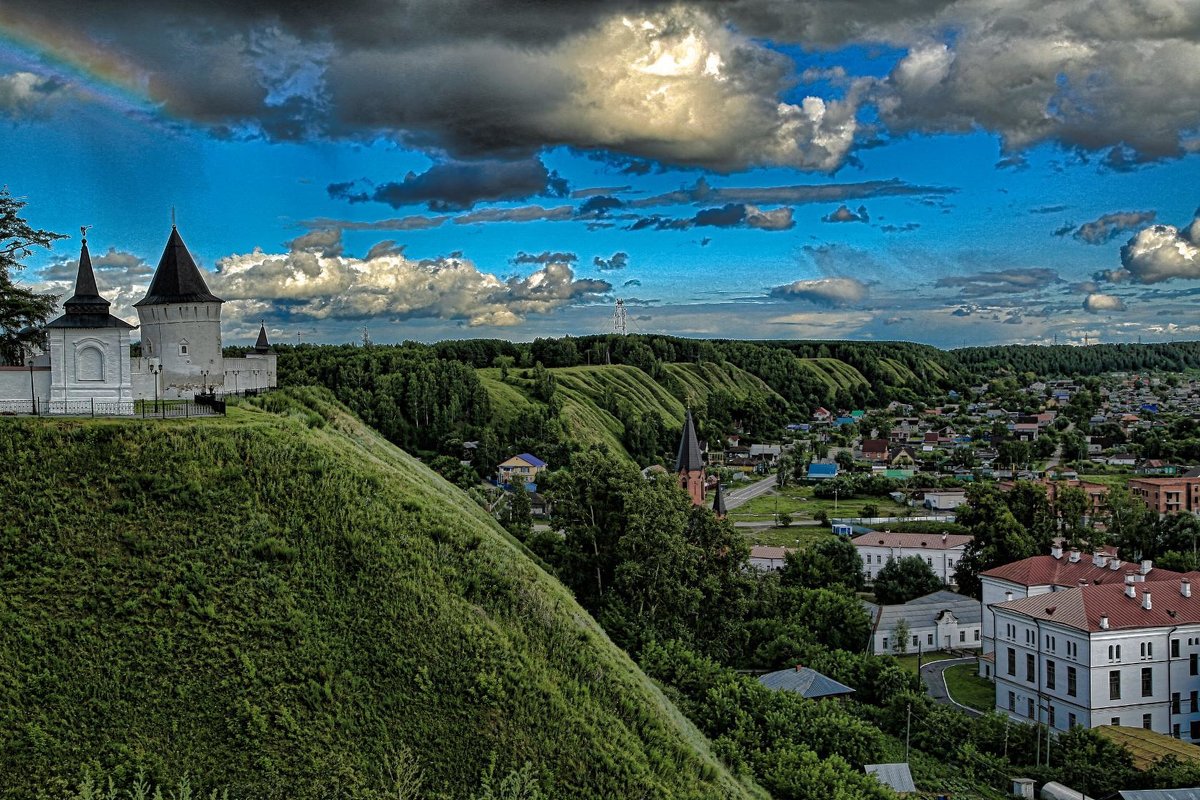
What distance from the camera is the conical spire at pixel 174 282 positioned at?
3155cm

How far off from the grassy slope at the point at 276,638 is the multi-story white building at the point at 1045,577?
30.2 meters

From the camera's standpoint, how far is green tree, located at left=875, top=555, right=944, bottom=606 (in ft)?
201

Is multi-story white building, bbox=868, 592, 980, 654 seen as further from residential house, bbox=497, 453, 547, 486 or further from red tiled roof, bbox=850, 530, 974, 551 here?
residential house, bbox=497, 453, 547, 486

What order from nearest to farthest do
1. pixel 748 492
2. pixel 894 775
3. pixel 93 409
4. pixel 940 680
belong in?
pixel 93 409, pixel 894 775, pixel 940 680, pixel 748 492

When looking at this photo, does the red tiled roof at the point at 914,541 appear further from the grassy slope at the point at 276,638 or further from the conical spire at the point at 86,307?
the conical spire at the point at 86,307

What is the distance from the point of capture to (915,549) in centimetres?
7350

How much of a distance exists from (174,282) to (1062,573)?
145 feet

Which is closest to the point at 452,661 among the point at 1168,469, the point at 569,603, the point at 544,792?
the point at 544,792

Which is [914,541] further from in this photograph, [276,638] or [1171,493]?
[276,638]

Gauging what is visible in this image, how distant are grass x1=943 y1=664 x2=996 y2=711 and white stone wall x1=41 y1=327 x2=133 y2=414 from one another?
3842 centimetres

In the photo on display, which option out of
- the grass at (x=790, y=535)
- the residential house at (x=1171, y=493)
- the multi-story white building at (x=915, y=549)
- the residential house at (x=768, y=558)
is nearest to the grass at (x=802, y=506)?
the grass at (x=790, y=535)

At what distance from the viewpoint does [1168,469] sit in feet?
394

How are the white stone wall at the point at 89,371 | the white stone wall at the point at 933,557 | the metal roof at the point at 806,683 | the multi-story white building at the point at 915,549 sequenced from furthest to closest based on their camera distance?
the multi-story white building at the point at 915,549, the white stone wall at the point at 933,557, the metal roof at the point at 806,683, the white stone wall at the point at 89,371

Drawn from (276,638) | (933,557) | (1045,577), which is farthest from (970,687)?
(276,638)
